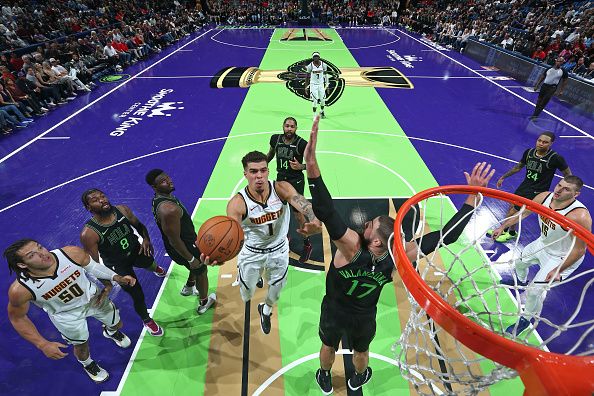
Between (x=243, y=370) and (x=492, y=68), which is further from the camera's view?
(x=492, y=68)

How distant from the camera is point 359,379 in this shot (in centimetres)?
Result: 389

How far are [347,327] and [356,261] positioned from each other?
87 centimetres

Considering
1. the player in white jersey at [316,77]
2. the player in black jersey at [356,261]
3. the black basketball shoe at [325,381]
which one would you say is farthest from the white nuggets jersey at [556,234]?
the player in white jersey at [316,77]

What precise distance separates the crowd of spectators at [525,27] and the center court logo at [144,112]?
15658 millimetres

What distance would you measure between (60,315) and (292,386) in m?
2.66

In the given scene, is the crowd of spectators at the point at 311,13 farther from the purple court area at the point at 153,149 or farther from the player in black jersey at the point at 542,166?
the player in black jersey at the point at 542,166

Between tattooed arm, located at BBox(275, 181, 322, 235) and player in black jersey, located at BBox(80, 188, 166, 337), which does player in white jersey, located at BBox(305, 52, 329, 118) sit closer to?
tattooed arm, located at BBox(275, 181, 322, 235)

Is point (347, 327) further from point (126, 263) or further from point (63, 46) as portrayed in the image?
point (63, 46)

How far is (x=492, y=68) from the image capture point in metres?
17.5

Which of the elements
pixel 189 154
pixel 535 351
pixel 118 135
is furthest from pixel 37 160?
pixel 535 351

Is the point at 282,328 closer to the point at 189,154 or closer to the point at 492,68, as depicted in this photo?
the point at 189,154

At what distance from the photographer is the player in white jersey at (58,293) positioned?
10.6 ft

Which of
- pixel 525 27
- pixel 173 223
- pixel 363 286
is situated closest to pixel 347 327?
pixel 363 286

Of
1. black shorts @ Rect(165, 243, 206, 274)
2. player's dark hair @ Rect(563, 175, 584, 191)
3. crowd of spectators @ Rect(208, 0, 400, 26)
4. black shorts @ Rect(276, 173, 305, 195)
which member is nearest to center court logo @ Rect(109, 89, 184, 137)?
black shorts @ Rect(276, 173, 305, 195)
